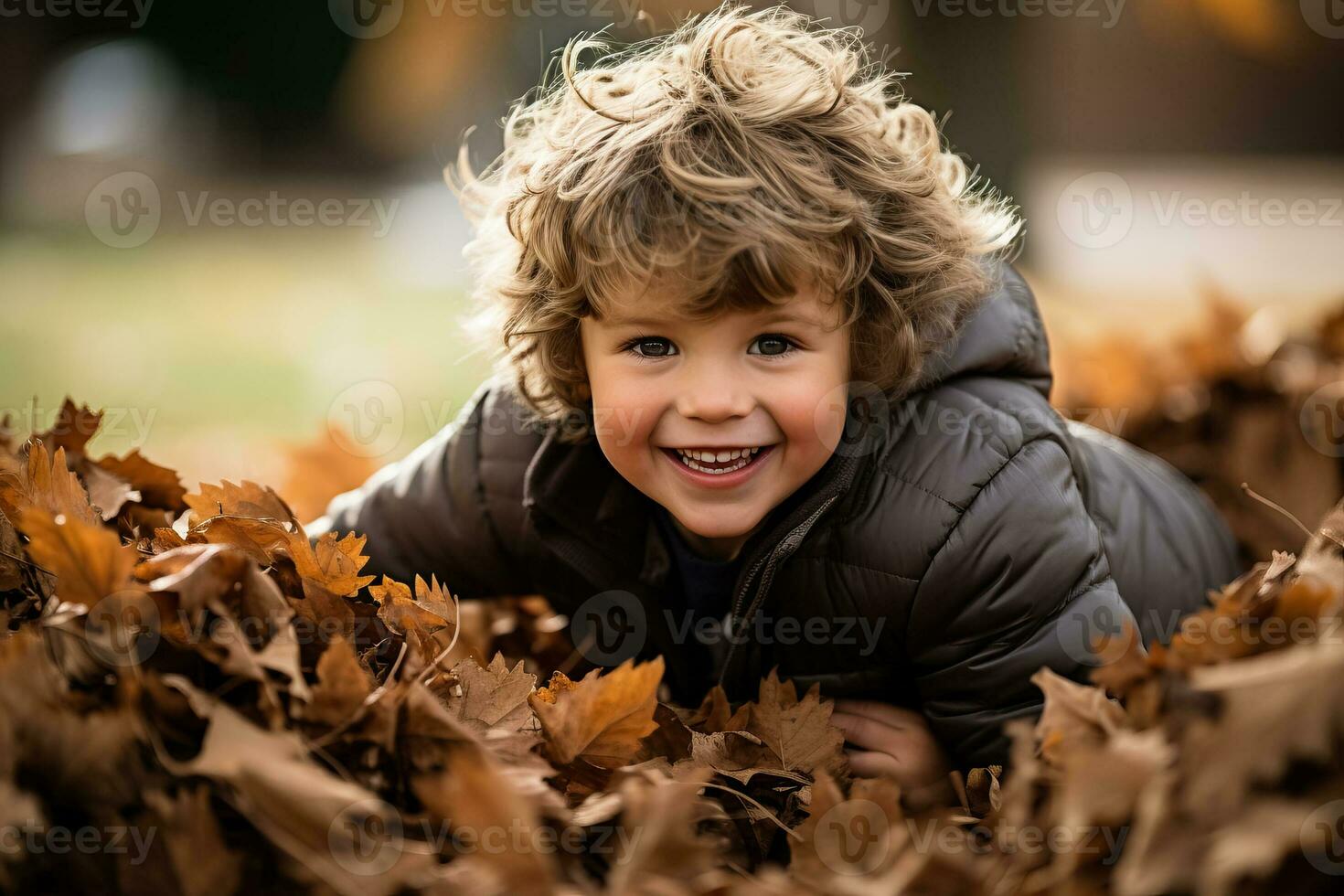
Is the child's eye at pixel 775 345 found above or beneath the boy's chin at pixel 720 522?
above

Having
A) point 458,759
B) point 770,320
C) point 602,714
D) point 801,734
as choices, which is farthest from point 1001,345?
point 458,759

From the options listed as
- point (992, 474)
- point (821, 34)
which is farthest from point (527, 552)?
point (821, 34)

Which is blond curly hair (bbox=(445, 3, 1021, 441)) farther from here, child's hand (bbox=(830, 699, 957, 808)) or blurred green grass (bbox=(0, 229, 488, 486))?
blurred green grass (bbox=(0, 229, 488, 486))

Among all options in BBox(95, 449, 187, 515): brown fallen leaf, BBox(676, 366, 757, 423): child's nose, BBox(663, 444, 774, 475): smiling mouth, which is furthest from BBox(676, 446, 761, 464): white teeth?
BBox(95, 449, 187, 515): brown fallen leaf

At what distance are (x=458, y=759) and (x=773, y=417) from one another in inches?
30.7

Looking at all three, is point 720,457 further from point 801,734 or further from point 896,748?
point 896,748

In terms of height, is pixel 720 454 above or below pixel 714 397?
below

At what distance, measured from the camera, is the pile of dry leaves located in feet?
3.28

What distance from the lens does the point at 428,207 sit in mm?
9508

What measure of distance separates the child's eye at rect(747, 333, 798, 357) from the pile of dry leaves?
23.5 inches

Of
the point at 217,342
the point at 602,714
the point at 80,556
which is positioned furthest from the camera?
the point at 217,342

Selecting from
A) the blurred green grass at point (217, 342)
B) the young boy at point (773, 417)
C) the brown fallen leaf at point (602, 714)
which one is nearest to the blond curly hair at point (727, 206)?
the young boy at point (773, 417)

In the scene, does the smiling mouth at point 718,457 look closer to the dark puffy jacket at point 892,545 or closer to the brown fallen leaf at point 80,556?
the dark puffy jacket at point 892,545

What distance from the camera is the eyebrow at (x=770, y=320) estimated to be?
1.77 metres
